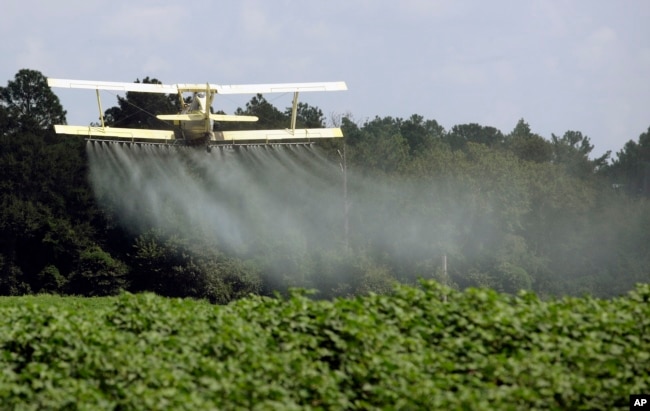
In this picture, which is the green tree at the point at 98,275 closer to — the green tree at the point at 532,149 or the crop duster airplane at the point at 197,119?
the crop duster airplane at the point at 197,119

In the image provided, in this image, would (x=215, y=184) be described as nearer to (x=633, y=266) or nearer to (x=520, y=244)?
(x=520, y=244)

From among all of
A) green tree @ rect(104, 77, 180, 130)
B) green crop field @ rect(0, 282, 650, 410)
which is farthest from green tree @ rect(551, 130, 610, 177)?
green crop field @ rect(0, 282, 650, 410)

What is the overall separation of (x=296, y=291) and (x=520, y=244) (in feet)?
189

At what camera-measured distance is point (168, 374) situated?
10.1 meters

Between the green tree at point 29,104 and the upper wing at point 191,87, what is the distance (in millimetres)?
25764

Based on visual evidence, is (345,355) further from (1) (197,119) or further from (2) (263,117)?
(2) (263,117)

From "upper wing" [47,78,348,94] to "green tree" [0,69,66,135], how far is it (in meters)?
25.8

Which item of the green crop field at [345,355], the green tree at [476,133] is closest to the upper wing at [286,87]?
the green crop field at [345,355]

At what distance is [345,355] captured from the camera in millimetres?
10883

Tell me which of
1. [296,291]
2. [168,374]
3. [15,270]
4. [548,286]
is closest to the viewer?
[168,374]

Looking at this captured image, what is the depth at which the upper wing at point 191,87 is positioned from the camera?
4250cm

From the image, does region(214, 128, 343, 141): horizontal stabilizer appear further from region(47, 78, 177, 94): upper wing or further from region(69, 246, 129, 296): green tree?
region(69, 246, 129, 296): green tree


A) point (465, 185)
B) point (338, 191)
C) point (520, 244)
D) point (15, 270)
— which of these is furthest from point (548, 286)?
point (15, 270)

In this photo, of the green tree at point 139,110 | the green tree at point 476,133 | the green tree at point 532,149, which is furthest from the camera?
the green tree at point 476,133
